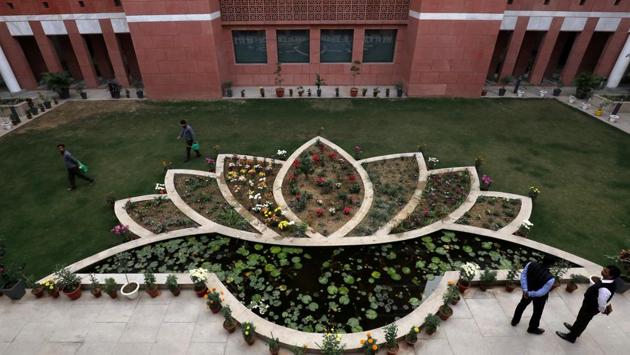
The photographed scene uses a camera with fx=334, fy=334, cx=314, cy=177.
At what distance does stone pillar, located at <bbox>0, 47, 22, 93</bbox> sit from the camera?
20.0 metres

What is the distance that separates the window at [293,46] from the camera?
66.6 feet

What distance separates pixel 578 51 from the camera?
21406mm

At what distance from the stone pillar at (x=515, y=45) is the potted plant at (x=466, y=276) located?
18.5 m

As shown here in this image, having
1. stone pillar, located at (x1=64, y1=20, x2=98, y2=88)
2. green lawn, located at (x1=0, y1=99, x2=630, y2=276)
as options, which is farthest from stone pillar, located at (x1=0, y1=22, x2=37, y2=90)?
green lawn, located at (x1=0, y1=99, x2=630, y2=276)

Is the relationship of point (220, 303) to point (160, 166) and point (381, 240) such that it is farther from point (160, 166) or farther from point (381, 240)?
point (160, 166)

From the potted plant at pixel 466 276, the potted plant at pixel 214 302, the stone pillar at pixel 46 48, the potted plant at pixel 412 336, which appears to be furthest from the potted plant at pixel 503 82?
the stone pillar at pixel 46 48

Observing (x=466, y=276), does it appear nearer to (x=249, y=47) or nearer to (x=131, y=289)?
(x=131, y=289)

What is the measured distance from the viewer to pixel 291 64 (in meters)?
21.2

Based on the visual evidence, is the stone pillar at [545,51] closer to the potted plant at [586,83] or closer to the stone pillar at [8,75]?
the potted plant at [586,83]

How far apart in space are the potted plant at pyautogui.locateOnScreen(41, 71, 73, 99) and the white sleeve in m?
24.7

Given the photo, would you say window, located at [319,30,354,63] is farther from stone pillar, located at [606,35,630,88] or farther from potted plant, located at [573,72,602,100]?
stone pillar, located at [606,35,630,88]

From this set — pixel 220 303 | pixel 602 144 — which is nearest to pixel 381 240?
pixel 220 303

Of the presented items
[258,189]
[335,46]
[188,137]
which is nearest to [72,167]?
[188,137]

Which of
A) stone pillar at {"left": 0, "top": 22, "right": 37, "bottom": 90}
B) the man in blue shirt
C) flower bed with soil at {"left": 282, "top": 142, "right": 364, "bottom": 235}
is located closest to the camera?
the man in blue shirt
